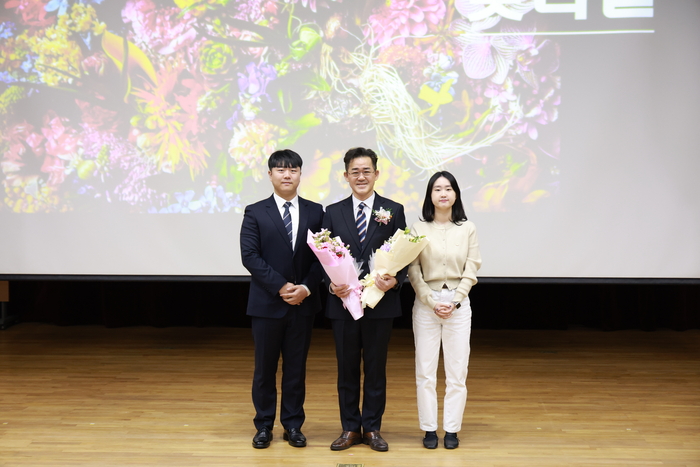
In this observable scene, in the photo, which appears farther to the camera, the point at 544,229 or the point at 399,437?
the point at 544,229

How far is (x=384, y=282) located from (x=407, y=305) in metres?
2.75

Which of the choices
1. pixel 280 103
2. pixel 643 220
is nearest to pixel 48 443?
pixel 280 103

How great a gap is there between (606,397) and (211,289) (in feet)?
11.2

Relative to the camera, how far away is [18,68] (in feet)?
12.7

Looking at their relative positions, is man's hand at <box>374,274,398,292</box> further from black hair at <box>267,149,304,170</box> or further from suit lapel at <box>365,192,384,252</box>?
black hair at <box>267,149,304,170</box>

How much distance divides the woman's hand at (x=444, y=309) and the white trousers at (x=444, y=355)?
0.16 ft

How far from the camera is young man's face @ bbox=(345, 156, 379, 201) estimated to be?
2.59 metres

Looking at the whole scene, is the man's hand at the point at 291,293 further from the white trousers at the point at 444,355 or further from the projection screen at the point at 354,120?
the projection screen at the point at 354,120

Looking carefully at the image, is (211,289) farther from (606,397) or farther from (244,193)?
(606,397)

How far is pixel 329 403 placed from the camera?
332cm

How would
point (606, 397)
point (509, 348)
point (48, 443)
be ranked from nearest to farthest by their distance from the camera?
point (48, 443) → point (606, 397) → point (509, 348)

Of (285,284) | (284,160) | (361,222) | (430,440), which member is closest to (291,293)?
(285,284)

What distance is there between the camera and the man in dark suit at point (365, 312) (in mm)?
2613

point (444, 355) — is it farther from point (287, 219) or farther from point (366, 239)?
point (287, 219)
